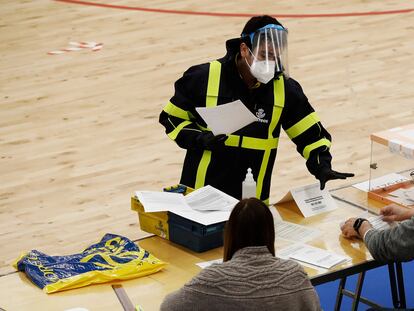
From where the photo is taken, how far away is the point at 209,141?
5441mm

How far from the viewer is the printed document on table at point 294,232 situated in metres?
5.23

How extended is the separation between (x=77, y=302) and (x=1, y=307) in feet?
1.07

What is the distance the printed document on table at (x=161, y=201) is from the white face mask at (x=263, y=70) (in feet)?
2.39

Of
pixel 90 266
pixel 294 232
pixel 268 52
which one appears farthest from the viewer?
pixel 268 52

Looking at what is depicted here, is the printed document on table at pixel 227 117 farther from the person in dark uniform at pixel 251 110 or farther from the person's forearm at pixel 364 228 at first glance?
the person's forearm at pixel 364 228

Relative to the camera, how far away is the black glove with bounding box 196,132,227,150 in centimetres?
545

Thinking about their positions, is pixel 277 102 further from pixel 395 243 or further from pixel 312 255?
pixel 395 243

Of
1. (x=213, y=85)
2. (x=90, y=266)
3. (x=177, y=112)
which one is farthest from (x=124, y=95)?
(x=90, y=266)

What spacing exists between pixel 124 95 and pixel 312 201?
4969 mm

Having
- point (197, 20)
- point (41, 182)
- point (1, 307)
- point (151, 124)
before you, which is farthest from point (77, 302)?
point (197, 20)

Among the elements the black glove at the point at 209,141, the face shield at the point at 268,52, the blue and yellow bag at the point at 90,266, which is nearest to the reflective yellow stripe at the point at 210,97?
the black glove at the point at 209,141

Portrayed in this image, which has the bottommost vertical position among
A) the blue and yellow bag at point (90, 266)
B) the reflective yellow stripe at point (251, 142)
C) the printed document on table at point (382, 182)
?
the printed document on table at point (382, 182)

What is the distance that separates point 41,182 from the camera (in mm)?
8297

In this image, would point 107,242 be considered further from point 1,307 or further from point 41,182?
point 41,182
